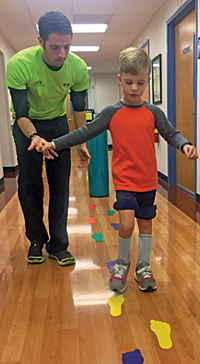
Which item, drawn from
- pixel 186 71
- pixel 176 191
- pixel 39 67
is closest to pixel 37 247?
pixel 39 67

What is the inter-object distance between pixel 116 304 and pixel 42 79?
1.25 metres

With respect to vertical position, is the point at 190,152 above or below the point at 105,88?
below

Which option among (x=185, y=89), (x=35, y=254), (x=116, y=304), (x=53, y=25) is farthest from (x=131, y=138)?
(x=185, y=89)

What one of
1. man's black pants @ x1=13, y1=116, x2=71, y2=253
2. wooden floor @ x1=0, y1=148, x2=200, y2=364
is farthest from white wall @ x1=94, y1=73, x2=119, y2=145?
man's black pants @ x1=13, y1=116, x2=71, y2=253

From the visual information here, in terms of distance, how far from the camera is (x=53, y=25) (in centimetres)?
156

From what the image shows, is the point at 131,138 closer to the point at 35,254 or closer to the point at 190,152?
the point at 190,152

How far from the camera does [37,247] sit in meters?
2.06

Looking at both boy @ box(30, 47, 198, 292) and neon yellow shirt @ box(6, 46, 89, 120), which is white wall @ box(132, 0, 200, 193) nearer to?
neon yellow shirt @ box(6, 46, 89, 120)

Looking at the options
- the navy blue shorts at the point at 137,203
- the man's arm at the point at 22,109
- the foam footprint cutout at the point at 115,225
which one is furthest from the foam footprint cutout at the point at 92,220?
the man's arm at the point at 22,109

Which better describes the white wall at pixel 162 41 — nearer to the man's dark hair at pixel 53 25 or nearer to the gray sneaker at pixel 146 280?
the man's dark hair at pixel 53 25

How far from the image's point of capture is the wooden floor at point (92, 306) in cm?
124

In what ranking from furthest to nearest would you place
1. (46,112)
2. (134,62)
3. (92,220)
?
(92,220) → (46,112) → (134,62)

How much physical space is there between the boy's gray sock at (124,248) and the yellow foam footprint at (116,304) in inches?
7.0

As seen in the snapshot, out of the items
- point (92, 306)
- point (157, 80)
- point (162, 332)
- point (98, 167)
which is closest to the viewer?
point (162, 332)
